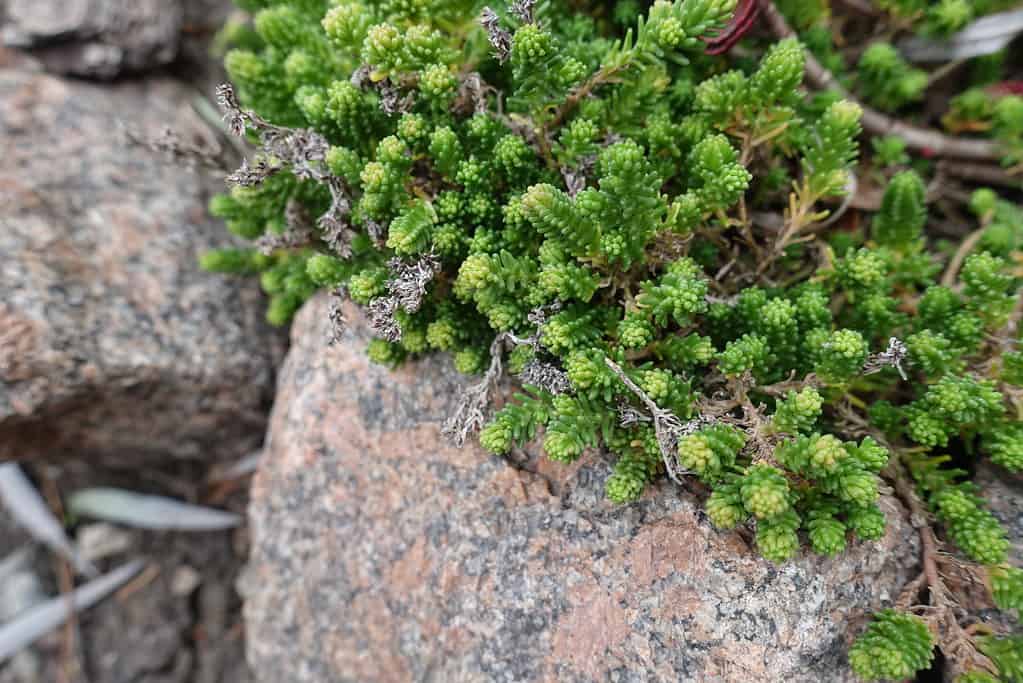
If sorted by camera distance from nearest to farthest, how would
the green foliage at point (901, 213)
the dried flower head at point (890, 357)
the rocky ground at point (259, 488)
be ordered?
the dried flower head at point (890, 357)
the rocky ground at point (259, 488)
the green foliage at point (901, 213)

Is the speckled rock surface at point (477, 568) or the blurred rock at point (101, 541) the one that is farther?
the blurred rock at point (101, 541)

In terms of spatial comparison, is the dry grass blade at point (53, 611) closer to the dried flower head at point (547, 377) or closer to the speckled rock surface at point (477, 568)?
the speckled rock surface at point (477, 568)

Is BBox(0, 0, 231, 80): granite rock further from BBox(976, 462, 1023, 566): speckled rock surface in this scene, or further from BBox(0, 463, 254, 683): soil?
BBox(976, 462, 1023, 566): speckled rock surface

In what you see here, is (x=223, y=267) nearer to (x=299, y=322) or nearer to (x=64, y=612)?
(x=299, y=322)

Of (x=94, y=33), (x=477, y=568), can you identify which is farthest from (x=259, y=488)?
(x=94, y=33)

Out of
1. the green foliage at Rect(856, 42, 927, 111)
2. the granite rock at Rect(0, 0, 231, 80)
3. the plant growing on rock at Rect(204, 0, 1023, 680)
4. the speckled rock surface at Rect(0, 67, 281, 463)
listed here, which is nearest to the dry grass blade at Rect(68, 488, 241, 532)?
the speckled rock surface at Rect(0, 67, 281, 463)

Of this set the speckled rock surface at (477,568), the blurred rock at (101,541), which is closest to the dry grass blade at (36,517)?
the blurred rock at (101,541)
